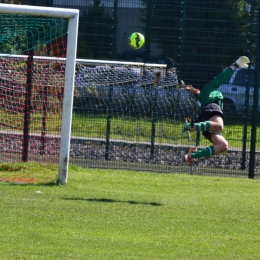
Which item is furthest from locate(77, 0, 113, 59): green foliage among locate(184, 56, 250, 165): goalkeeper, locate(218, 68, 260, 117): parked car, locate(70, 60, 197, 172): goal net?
locate(184, 56, 250, 165): goalkeeper

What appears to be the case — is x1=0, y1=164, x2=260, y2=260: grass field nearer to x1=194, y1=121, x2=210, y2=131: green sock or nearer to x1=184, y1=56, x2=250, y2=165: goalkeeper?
x1=184, y1=56, x2=250, y2=165: goalkeeper

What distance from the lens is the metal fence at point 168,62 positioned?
44.8 ft

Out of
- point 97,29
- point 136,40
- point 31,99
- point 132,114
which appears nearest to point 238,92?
point 132,114

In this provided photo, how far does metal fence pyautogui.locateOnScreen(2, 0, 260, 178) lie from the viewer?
44.8ft

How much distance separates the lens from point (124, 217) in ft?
28.3

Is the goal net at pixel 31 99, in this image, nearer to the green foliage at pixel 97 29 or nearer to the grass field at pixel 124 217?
the grass field at pixel 124 217

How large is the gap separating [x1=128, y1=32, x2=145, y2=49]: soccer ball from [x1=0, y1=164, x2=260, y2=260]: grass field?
8.82ft

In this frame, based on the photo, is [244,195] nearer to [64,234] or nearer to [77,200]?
[77,200]

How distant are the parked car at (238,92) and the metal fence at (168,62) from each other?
0.02m

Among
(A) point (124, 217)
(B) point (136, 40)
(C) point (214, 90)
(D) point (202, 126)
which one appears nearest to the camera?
(A) point (124, 217)

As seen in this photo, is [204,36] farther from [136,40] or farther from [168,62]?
[136,40]

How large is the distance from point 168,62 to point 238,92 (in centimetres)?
159

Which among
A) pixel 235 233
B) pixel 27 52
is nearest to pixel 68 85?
pixel 27 52

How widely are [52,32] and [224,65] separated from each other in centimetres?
365
